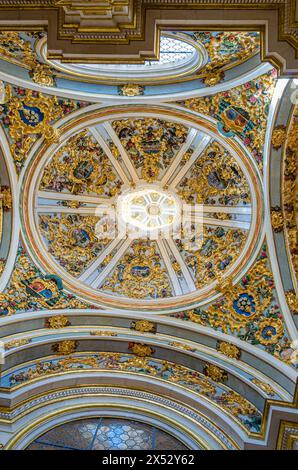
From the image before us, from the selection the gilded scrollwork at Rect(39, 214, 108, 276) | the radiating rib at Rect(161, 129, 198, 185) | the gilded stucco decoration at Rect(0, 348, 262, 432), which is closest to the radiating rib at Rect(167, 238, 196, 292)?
the radiating rib at Rect(161, 129, 198, 185)

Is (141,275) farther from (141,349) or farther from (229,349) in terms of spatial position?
(229,349)

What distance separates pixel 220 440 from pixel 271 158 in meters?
6.74

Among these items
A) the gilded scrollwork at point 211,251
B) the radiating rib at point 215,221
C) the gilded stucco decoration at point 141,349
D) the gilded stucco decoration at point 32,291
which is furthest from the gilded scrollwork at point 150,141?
the gilded stucco decoration at point 141,349

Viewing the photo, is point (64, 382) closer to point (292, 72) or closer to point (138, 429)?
point (138, 429)

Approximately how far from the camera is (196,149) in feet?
55.6

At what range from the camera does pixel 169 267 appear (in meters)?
17.8

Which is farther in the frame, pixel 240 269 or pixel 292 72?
pixel 240 269

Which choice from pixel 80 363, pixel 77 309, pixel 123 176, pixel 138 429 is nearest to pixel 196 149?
pixel 123 176

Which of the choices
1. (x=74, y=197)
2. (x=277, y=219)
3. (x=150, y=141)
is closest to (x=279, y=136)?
(x=277, y=219)

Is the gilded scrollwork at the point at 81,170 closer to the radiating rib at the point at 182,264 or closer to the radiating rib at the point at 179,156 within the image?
the radiating rib at the point at 179,156

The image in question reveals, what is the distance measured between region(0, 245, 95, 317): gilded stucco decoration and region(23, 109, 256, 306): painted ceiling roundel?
43 centimetres

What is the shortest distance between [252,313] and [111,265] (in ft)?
14.6

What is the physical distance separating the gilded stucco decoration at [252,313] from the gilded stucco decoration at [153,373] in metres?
1.61

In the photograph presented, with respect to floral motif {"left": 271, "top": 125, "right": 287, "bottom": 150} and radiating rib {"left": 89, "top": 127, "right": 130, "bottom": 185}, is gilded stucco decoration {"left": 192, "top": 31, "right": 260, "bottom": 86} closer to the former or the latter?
floral motif {"left": 271, "top": 125, "right": 287, "bottom": 150}
